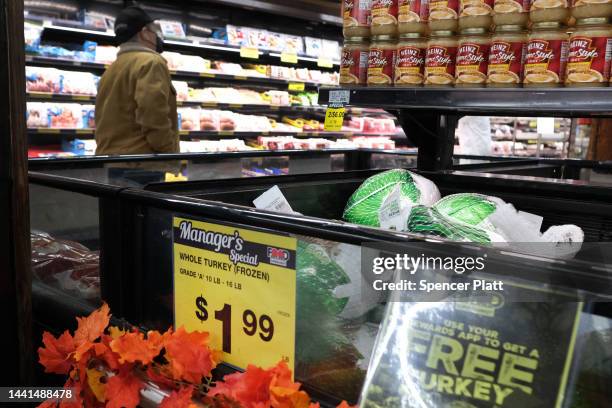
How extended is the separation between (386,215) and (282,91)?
6.21 m

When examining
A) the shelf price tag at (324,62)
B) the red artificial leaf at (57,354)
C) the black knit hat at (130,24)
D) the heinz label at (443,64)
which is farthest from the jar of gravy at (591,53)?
the shelf price tag at (324,62)

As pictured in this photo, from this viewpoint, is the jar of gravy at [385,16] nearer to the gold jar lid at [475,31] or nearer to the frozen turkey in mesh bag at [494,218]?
the gold jar lid at [475,31]

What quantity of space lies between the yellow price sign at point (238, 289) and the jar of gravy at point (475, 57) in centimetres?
65

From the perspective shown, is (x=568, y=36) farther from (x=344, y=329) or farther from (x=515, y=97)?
(x=344, y=329)

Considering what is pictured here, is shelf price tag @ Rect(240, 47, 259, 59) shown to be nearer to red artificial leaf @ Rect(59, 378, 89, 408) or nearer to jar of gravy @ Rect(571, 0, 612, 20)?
jar of gravy @ Rect(571, 0, 612, 20)

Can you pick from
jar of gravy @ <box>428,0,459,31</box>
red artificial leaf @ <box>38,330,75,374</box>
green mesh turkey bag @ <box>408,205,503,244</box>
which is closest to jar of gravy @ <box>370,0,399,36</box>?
jar of gravy @ <box>428,0,459,31</box>

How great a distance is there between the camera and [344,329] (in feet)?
3.00

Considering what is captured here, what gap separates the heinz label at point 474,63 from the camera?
129 cm

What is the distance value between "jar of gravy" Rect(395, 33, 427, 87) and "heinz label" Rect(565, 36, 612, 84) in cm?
36

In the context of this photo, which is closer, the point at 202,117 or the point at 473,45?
the point at 473,45

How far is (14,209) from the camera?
1.10 metres

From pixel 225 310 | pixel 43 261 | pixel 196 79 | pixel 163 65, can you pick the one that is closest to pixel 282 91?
pixel 196 79

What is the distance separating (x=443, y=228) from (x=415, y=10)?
644 millimetres

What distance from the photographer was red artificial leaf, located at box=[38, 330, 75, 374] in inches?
43.5
